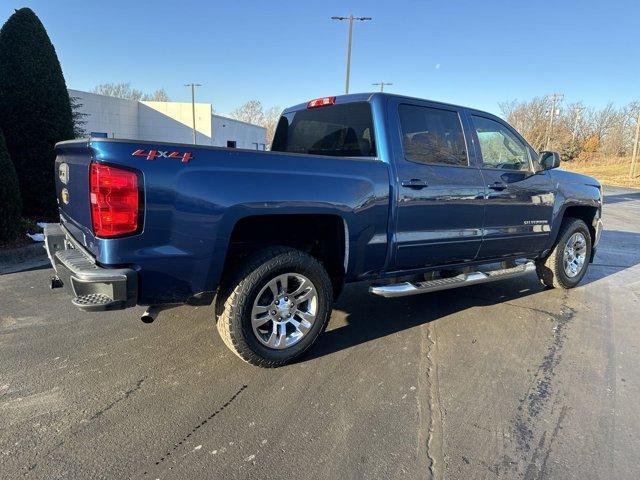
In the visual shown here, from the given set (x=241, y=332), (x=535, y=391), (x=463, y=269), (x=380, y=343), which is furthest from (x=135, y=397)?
(x=463, y=269)

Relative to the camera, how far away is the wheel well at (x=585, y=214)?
19.7 feet

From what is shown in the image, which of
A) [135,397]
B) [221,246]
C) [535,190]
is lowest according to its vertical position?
[135,397]

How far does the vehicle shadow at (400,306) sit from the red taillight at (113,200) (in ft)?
5.61

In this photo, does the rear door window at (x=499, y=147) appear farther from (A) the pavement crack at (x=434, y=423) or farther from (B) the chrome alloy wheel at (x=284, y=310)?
(B) the chrome alloy wheel at (x=284, y=310)

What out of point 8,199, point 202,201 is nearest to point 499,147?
point 202,201

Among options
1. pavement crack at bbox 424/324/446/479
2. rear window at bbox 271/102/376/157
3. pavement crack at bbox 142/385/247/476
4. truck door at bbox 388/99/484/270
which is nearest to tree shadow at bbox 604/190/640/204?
truck door at bbox 388/99/484/270

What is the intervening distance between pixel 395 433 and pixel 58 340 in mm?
2818

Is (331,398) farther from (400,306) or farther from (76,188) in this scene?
(76,188)

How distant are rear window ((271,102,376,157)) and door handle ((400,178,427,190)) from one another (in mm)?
366

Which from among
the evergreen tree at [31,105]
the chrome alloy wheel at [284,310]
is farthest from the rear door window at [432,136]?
the evergreen tree at [31,105]

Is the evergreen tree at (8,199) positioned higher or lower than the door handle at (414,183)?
lower

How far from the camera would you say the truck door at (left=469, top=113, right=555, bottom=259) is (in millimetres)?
4746

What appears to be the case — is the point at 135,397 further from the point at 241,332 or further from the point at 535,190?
the point at 535,190

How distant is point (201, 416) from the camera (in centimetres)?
290
